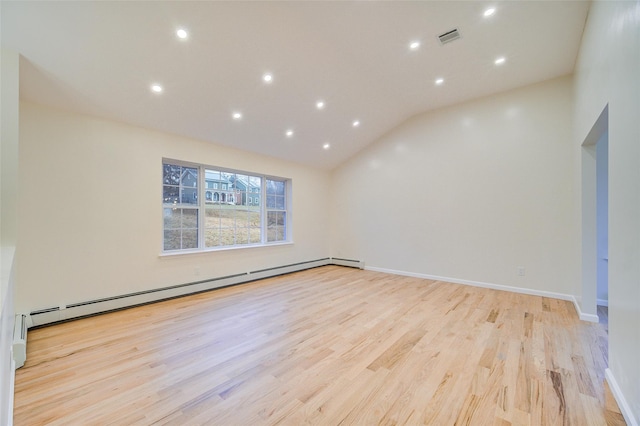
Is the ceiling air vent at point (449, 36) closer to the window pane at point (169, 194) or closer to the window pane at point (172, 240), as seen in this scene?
the window pane at point (169, 194)

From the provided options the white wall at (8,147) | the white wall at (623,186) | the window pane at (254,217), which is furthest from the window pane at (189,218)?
the white wall at (623,186)

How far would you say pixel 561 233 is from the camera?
12.6ft

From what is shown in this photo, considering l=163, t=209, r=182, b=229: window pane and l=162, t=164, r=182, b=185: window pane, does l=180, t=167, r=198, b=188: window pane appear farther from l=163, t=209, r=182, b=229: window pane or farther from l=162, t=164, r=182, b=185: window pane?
l=163, t=209, r=182, b=229: window pane

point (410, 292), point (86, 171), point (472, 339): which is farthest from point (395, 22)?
point (86, 171)

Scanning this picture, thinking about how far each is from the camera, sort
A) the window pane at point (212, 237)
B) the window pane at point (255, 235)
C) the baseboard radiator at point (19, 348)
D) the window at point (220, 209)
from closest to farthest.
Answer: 1. the baseboard radiator at point (19, 348)
2. the window at point (220, 209)
3. the window pane at point (212, 237)
4. the window pane at point (255, 235)

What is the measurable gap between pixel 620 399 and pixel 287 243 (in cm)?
480

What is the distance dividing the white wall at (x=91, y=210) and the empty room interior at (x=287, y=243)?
2cm

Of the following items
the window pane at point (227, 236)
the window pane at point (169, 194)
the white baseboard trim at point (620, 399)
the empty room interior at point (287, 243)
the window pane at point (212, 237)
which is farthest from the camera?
the window pane at point (227, 236)

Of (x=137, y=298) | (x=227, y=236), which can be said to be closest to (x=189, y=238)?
(x=227, y=236)

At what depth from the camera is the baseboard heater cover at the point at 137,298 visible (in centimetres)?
287

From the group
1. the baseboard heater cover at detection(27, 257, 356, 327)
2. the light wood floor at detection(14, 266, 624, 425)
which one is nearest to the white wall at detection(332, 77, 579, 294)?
the light wood floor at detection(14, 266, 624, 425)

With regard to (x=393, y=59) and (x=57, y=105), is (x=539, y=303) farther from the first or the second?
(x=57, y=105)

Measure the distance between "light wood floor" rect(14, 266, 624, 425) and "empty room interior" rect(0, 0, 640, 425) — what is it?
22 millimetres

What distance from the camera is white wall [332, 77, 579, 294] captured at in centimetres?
387
